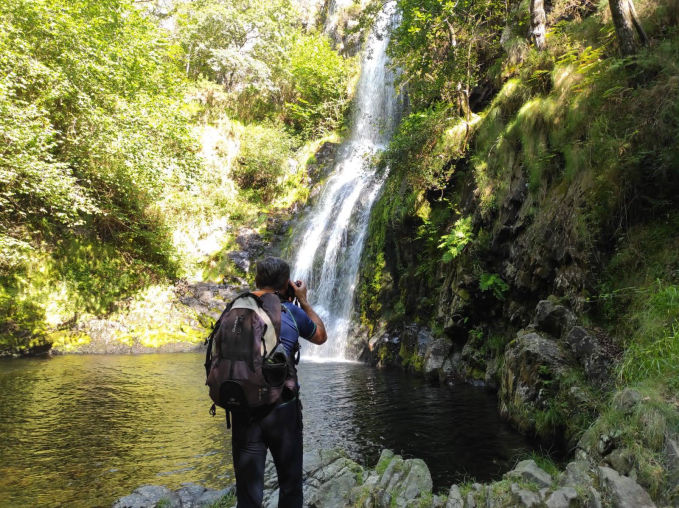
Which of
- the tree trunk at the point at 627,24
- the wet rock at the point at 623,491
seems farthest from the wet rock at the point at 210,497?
the tree trunk at the point at 627,24

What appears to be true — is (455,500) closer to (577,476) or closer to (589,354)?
(577,476)

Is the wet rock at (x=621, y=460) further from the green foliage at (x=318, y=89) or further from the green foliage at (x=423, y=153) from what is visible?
the green foliage at (x=318, y=89)

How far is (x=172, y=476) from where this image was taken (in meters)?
4.80

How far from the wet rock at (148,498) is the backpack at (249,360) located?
88.6 inches

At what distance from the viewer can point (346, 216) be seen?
16.4 m

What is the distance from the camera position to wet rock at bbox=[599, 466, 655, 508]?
2590 mm

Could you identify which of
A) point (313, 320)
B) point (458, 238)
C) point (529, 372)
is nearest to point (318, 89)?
point (458, 238)

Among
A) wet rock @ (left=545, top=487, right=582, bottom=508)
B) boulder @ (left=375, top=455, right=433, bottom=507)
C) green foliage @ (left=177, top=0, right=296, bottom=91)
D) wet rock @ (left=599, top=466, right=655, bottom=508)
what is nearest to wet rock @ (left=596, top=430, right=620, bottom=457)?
wet rock @ (left=599, top=466, right=655, bottom=508)

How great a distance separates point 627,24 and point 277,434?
7.80 meters

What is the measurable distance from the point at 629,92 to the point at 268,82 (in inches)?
829

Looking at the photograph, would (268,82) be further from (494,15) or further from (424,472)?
(424,472)

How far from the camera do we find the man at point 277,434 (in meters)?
2.48

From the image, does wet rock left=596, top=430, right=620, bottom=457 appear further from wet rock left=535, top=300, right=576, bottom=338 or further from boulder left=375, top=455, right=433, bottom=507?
wet rock left=535, top=300, right=576, bottom=338

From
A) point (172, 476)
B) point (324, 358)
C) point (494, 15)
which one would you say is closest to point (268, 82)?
point (494, 15)
